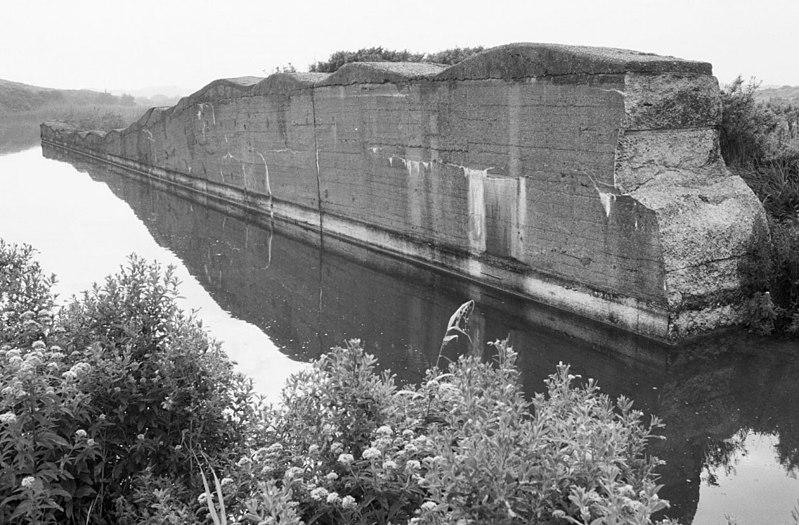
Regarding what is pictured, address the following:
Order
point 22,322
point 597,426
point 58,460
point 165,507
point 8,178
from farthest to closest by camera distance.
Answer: point 8,178 < point 22,322 < point 58,460 < point 165,507 < point 597,426

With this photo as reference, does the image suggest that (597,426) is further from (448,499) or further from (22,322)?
(22,322)

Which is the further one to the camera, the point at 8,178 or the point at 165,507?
the point at 8,178

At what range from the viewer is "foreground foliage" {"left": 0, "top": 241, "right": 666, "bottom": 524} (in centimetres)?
244

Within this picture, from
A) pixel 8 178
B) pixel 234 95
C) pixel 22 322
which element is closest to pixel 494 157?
pixel 22 322

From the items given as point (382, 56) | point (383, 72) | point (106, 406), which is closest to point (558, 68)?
point (383, 72)

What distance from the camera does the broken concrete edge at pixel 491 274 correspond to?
22.5 feet

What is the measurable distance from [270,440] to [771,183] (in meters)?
6.56

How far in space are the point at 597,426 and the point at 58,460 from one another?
2.22 meters

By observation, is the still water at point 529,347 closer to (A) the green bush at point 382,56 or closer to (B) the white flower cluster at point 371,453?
(B) the white flower cluster at point 371,453

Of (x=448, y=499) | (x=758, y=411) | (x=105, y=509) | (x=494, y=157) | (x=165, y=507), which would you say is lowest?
(x=758, y=411)

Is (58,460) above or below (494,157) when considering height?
below

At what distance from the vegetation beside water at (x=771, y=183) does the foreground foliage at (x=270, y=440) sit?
407 centimetres

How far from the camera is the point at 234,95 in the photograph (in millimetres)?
15883

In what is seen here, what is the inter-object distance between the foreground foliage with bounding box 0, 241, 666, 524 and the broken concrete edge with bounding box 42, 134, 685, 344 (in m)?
3.62
